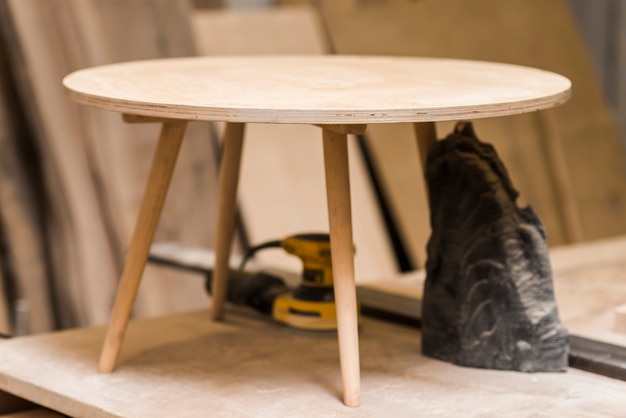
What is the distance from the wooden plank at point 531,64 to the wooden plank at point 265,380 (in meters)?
1.64

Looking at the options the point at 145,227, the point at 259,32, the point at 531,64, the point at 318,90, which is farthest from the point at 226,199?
the point at 531,64

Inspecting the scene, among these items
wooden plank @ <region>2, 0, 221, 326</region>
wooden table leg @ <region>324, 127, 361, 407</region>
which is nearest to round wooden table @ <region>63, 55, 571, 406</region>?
wooden table leg @ <region>324, 127, 361, 407</region>

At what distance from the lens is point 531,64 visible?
4.14 meters

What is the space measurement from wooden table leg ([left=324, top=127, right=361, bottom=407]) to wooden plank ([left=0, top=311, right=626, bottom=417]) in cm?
13

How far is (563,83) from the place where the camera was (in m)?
1.93

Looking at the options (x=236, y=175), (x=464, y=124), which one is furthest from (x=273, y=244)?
(x=464, y=124)

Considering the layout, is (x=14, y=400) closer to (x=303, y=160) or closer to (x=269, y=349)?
(x=269, y=349)

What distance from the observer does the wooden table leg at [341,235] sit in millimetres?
1788

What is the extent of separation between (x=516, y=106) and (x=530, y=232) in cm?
39

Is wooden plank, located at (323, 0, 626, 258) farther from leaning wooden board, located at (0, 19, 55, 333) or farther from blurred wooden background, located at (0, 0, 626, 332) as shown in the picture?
leaning wooden board, located at (0, 19, 55, 333)

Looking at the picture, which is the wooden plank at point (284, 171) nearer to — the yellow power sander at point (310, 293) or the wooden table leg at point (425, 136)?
the yellow power sander at point (310, 293)

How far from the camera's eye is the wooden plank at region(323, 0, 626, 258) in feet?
12.8

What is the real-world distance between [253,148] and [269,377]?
5.62 ft

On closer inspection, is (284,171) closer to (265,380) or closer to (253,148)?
(253,148)
